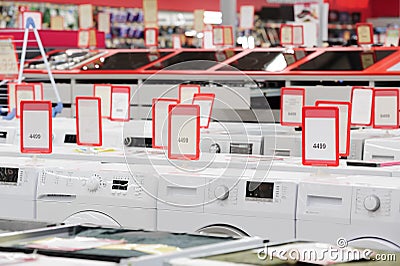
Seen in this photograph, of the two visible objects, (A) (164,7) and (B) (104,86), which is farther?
(A) (164,7)

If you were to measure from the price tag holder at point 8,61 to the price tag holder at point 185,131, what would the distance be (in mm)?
3436

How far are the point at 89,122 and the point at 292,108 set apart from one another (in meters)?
1.66

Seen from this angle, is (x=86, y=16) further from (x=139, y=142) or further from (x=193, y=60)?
(x=139, y=142)

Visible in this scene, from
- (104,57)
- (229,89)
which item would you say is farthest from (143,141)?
(104,57)

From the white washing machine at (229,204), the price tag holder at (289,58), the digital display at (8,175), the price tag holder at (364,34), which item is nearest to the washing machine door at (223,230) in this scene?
the white washing machine at (229,204)

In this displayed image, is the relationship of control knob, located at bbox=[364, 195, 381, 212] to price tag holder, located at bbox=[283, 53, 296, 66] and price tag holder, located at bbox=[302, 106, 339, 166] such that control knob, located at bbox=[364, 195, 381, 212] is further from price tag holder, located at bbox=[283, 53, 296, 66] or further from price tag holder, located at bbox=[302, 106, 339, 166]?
price tag holder, located at bbox=[283, 53, 296, 66]

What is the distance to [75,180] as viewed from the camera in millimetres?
4590

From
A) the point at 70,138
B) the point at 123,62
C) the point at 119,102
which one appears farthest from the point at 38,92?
the point at 123,62

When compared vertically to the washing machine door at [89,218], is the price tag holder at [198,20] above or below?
above

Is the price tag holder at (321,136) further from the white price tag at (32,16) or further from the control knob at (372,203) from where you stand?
the white price tag at (32,16)

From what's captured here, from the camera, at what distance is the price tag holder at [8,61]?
7.75 m

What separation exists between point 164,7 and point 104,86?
Answer: 11.6 metres

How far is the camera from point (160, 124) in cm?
522

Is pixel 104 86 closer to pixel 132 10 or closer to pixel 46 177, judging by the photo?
pixel 46 177
